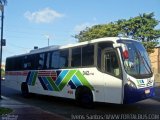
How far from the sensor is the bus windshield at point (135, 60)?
13438 mm

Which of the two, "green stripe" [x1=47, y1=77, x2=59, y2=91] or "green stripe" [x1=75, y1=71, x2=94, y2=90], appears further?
"green stripe" [x1=47, y1=77, x2=59, y2=91]

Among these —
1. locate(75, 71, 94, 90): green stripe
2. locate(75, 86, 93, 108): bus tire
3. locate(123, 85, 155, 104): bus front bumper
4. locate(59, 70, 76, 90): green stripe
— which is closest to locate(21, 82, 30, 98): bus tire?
locate(59, 70, 76, 90): green stripe

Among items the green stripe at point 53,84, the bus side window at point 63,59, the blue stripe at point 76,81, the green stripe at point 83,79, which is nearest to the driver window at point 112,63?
the green stripe at point 83,79

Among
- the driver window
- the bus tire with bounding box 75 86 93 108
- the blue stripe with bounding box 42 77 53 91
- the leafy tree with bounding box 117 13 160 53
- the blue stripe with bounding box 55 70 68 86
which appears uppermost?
the leafy tree with bounding box 117 13 160 53

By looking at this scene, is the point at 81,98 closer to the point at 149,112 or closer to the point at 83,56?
the point at 83,56

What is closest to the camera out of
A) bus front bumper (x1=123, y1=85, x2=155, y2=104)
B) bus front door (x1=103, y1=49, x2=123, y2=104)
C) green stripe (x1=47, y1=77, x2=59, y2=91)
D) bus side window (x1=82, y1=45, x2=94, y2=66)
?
bus front bumper (x1=123, y1=85, x2=155, y2=104)

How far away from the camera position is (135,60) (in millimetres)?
13758

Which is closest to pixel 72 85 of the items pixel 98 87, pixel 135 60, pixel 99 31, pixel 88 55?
pixel 88 55

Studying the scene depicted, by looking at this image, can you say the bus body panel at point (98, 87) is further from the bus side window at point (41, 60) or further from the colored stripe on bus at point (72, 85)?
the bus side window at point (41, 60)

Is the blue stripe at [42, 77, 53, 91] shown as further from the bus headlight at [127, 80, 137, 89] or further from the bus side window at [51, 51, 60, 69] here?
the bus headlight at [127, 80, 137, 89]

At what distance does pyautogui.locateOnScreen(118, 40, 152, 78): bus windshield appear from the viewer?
13.4 meters

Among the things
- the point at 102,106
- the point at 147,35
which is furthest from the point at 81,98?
the point at 147,35

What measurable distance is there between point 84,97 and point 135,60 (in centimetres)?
313

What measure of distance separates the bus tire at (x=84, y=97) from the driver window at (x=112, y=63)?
5.44 feet
